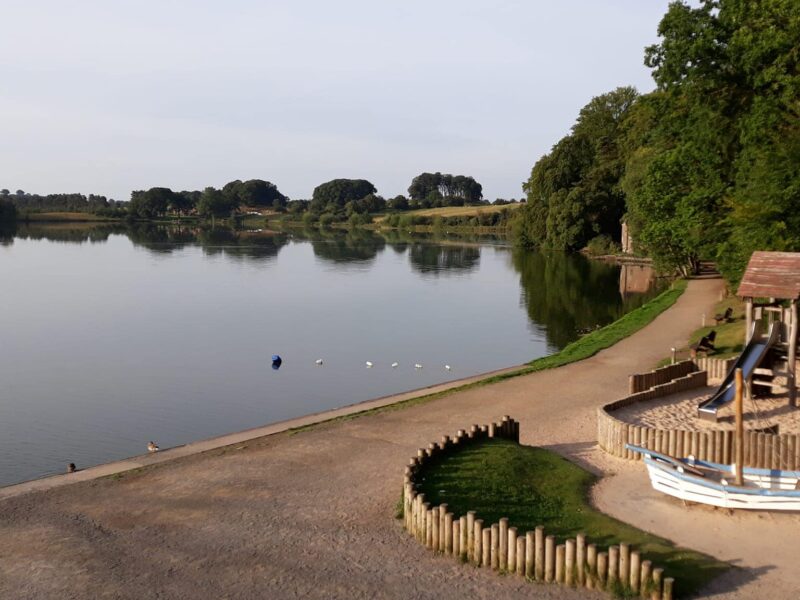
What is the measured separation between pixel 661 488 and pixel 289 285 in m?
55.9

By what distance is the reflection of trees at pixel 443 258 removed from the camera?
89375mm

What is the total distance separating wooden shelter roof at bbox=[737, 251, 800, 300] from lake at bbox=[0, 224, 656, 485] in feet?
47.0

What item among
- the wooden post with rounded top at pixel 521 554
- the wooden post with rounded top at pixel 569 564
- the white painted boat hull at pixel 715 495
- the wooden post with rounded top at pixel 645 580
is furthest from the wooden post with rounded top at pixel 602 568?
the white painted boat hull at pixel 715 495

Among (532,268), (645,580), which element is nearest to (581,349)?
(645,580)

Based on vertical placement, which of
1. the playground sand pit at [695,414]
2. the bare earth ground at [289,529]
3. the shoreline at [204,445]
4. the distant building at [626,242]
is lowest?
the shoreline at [204,445]

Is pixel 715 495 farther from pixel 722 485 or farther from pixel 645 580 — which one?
A: pixel 645 580

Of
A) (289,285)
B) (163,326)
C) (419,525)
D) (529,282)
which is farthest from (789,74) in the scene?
(289,285)

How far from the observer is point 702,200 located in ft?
131

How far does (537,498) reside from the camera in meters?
15.5

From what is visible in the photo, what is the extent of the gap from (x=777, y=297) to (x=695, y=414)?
390 cm

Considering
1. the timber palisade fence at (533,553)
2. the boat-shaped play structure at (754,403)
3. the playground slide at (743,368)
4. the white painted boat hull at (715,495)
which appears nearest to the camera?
the timber palisade fence at (533,553)

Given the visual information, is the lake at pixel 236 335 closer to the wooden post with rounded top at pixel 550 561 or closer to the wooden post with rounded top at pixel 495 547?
the wooden post with rounded top at pixel 495 547

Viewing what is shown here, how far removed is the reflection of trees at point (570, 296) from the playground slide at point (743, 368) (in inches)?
702

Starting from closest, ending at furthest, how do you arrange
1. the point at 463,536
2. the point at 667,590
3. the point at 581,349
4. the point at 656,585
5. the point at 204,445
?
the point at 667,590 < the point at 656,585 < the point at 463,536 < the point at 204,445 < the point at 581,349
